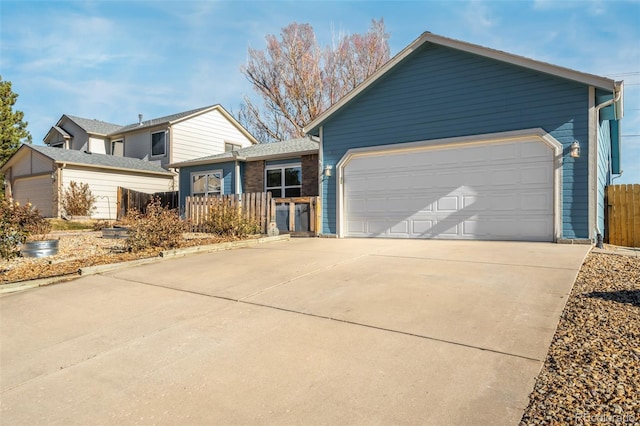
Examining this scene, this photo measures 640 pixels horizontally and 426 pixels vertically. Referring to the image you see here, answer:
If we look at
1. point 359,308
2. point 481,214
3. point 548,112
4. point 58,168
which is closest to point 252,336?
point 359,308

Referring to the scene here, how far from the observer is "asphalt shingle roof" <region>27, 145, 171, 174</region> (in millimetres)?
18375

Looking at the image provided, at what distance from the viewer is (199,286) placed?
5.16 metres

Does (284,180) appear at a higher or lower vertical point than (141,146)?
lower

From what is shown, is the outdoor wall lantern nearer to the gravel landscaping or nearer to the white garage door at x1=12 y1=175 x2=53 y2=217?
the gravel landscaping

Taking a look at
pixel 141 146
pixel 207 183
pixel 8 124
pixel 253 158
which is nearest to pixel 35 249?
pixel 253 158

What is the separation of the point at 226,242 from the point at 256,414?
22.2ft

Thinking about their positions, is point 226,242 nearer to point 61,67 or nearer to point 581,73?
point 581,73

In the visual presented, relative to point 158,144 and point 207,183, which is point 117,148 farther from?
point 207,183

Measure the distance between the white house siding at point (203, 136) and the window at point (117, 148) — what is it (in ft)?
17.1

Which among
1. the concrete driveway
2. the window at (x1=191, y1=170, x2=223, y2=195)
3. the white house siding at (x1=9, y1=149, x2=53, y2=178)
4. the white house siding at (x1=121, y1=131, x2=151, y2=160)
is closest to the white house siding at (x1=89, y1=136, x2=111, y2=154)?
the white house siding at (x1=121, y1=131, x2=151, y2=160)

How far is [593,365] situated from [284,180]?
12914 millimetres

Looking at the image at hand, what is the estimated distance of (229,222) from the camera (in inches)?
399

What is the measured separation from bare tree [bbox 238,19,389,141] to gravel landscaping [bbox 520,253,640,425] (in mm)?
21671

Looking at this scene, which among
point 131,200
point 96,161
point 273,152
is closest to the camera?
point 273,152
